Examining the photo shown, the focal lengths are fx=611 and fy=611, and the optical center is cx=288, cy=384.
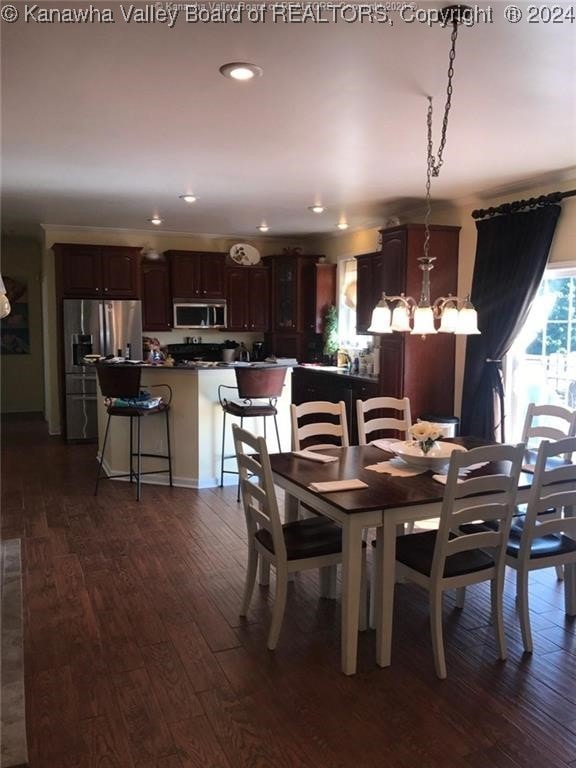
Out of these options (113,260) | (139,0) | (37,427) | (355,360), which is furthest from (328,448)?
(37,427)

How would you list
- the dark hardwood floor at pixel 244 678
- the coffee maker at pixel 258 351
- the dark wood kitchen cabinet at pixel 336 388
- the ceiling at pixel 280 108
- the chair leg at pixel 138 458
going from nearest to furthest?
the dark hardwood floor at pixel 244 678 → the ceiling at pixel 280 108 → the chair leg at pixel 138 458 → the dark wood kitchen cabinet at pixel 336 388 → the coffee maker at pixel 258 351

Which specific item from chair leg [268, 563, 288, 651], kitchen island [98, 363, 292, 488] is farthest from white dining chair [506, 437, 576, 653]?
kitchen island [98, 363, 292, 488]

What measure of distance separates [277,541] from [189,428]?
2813 mm

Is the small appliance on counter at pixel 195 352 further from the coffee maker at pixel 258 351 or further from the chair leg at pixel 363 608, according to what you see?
the chair leg at pixel 363 608

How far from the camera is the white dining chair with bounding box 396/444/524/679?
2553 mm

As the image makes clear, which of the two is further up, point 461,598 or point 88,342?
point 88,342

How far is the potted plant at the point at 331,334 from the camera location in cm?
781

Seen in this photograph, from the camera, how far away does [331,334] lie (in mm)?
7809

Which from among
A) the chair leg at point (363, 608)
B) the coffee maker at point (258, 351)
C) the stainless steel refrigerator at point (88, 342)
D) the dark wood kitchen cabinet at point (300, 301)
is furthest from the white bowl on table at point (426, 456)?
the coffee maker at point (258, 351)

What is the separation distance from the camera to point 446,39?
7.87 feet

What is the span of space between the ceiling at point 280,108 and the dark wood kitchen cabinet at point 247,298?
8.11 feet

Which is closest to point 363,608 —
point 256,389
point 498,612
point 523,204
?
point 498,612

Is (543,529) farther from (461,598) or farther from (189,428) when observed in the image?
(189,428)

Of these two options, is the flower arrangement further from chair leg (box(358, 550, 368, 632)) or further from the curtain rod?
the curtain rod
